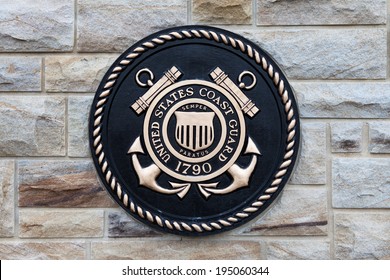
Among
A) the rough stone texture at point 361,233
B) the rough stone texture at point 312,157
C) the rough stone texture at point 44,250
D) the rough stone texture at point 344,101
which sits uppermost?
the rough stone texture at point 344,101

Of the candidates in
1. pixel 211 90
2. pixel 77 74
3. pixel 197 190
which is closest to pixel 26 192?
pixel 77 74

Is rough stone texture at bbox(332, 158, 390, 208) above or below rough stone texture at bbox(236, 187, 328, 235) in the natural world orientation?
above

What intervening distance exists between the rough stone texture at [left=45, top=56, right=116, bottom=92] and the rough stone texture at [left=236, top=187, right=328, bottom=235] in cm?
97

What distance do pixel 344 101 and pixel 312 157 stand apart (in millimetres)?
291

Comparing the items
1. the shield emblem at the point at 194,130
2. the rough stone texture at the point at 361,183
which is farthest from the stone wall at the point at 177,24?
the shield emblem at the point at 194,130

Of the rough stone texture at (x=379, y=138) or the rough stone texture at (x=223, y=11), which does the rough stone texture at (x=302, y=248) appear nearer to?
the rough stone texture at (x=379, y=138)

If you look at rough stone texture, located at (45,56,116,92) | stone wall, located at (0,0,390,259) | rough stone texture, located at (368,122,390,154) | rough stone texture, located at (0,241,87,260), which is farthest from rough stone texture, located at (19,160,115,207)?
rough stone texture, located at (368,122,390,154)

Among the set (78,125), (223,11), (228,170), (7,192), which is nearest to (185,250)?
(228,170)

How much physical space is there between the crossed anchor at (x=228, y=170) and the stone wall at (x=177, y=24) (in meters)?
0.19

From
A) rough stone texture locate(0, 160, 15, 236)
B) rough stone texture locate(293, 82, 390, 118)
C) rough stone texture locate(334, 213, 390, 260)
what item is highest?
rough stone texture locate(293, 82, 390, 118)

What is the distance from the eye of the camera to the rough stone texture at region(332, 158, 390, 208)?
2.68 meters

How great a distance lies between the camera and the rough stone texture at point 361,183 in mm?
2676

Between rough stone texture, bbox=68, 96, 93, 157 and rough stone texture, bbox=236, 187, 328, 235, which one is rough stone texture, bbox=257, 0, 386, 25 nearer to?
rough stone texture, bbox=236, 187, 328, 235

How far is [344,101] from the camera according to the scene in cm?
269
